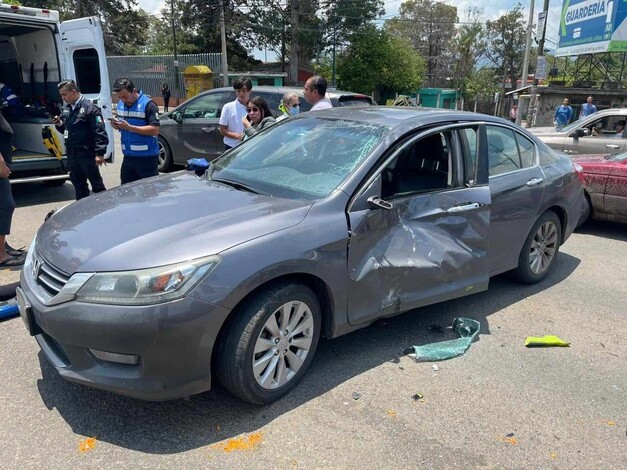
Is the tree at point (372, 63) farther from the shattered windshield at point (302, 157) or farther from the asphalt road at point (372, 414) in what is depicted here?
the asphalt road at point (372, 414)

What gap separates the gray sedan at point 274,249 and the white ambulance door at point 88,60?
193 inches

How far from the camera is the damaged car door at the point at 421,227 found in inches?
128

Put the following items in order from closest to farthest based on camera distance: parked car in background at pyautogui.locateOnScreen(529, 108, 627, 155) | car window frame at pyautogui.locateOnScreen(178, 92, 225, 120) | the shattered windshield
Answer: the shattered windshield, parked car in background at pyautogui.locateOnScreen(529, 108, 627, 155), car window frame at pyautogui.locateOnScreen(178, 92, 225, 120)

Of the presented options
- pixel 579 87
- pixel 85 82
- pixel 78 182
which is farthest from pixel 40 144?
pixel 579 87

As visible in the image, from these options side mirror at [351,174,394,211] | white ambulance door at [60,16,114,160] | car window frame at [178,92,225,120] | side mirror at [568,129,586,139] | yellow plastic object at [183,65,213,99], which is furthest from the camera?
yellow plastic object at [183,65,213,99]

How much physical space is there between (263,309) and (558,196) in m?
3.36

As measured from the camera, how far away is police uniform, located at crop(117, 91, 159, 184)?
18.8ft

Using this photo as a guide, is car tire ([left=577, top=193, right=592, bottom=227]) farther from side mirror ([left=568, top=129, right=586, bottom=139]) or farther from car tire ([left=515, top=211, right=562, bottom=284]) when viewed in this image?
side mirror ([left=568, top=129, right=586, bottom=139])

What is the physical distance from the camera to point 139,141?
580 cm

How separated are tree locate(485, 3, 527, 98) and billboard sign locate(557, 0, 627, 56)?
32598mm

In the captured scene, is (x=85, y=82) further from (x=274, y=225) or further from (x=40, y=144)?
(x=274, y=225)

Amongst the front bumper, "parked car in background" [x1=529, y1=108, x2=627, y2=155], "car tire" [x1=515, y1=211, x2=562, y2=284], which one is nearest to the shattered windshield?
the front bumper

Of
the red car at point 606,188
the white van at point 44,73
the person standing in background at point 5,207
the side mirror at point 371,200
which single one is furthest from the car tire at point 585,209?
the white van at point 44,73

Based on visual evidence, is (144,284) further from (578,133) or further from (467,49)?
(467,49)
